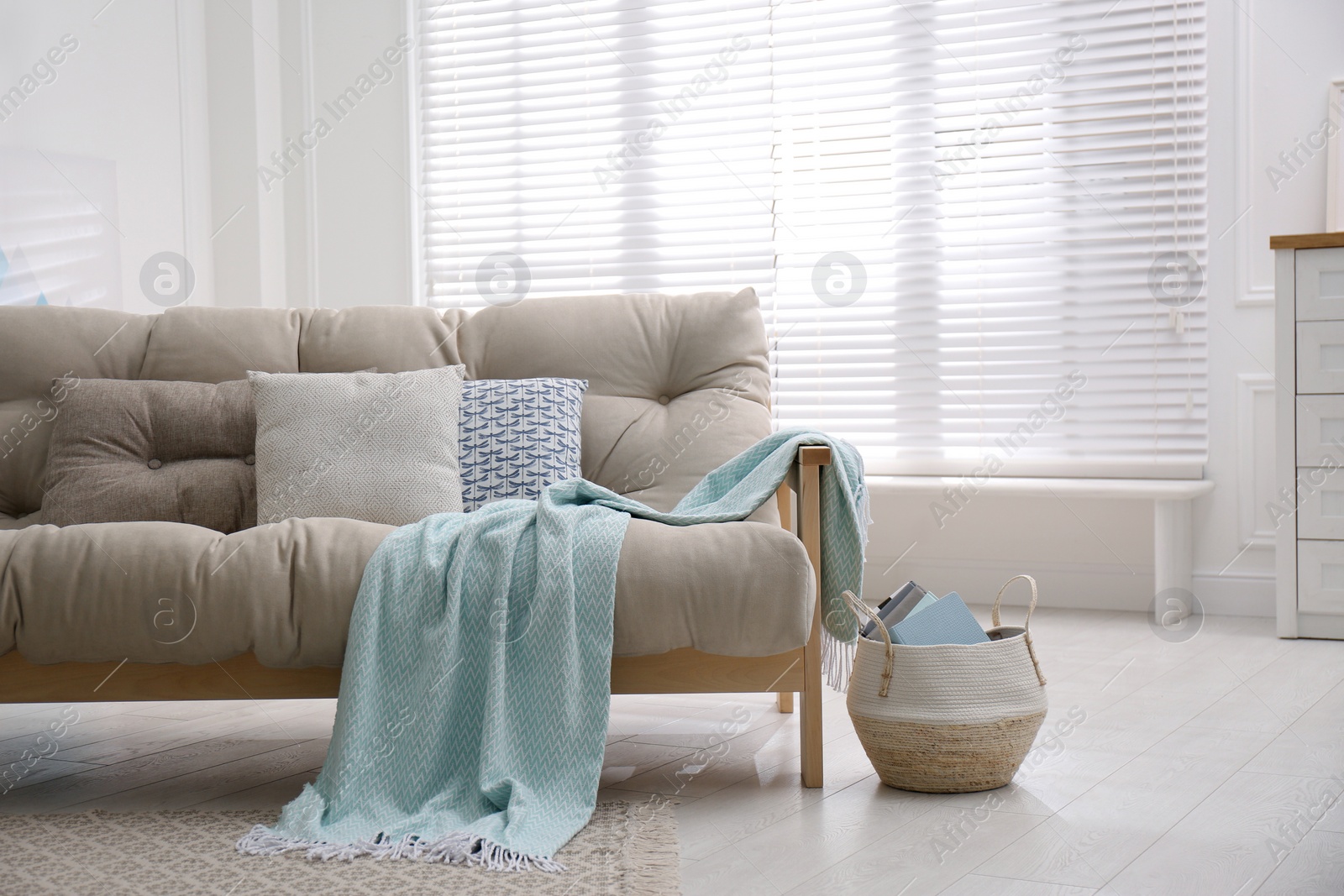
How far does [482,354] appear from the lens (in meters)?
2.32

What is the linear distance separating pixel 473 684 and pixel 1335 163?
2.67m

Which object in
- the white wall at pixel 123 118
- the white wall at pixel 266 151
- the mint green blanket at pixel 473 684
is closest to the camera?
the mint green blanket at pixel 473 684

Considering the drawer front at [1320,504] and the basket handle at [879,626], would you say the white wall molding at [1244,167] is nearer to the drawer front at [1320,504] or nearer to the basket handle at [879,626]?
the drawer front at [1320,504]

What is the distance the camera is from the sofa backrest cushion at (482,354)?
2166 millimetres

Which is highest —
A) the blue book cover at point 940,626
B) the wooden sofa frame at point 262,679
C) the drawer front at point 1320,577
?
the blue book cover at point 940,626

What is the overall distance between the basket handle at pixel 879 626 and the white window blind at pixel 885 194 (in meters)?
1.68

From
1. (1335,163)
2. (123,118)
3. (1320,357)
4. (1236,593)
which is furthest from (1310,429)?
(123,118)

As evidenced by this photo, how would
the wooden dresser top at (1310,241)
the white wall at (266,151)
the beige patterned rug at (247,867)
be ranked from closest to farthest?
1. the beige patterned rug at (247,867)
2. the wooden dresser top at (1310,241)
3. the white wall at (266,151)

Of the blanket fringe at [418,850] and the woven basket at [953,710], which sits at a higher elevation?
the woven basket at [953,710]

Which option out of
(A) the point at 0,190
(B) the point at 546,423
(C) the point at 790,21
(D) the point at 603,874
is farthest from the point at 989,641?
(A) the point at 0,190

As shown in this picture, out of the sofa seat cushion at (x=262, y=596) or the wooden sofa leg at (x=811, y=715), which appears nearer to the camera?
the sofa seat cushion at (x=262, y=596)

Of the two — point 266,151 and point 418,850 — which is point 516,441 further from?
point 266,151

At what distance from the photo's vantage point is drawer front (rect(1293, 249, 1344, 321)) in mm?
2682

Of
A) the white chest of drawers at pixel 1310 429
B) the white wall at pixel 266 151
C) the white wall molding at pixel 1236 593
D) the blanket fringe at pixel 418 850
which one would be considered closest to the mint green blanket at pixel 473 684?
the blanket fringe at pixel 418 850
